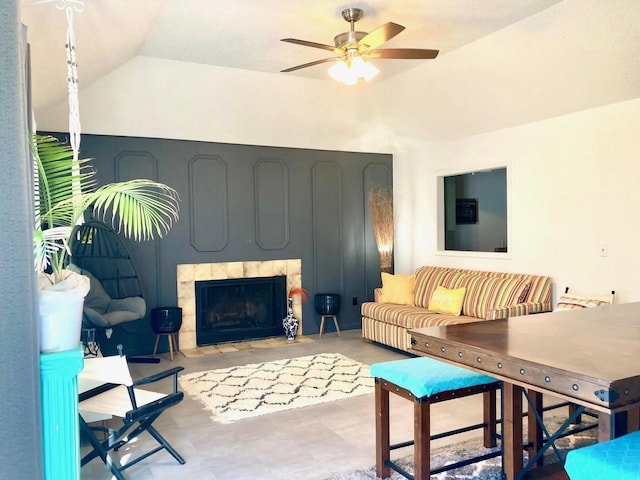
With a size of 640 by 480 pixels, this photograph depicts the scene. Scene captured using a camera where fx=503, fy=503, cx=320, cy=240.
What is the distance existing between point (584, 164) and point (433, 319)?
203 centimetres

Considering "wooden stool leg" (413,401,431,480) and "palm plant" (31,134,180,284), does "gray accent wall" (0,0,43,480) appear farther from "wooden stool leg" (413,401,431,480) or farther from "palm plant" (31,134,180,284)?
"wooden stool leg" (413,401,431,480)

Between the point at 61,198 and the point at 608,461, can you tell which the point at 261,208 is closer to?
the point at 61,198

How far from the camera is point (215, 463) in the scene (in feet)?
9.77

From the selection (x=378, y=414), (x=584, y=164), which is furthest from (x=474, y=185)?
(x=378, y=414)

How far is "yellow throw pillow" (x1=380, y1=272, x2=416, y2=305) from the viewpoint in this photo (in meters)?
6.04

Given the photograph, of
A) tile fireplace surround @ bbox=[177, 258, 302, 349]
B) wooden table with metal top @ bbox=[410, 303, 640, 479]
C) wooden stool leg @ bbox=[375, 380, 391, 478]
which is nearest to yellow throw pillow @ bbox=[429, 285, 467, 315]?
tile fireplace surround @ bbox=[177, 258, 302, 349]

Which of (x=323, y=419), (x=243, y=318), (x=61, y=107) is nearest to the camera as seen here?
(x=323, y=419)

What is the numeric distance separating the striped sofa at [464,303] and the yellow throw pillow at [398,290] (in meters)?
0.08

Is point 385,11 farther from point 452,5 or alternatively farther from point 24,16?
point 24,16

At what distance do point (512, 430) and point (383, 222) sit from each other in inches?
191

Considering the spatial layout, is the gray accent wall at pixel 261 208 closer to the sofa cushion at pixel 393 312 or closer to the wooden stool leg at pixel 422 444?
the sofa cushion at pixel 393 312

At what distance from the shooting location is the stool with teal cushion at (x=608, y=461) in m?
1.60

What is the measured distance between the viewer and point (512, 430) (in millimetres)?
2217

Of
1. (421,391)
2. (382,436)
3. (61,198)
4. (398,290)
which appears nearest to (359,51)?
(61,198)
